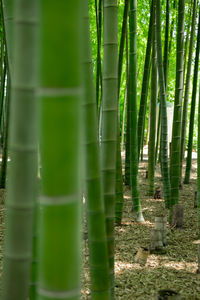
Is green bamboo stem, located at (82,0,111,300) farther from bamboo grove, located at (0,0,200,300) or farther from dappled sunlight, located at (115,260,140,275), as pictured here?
dappled sunlight, located at (115,260,140,275)

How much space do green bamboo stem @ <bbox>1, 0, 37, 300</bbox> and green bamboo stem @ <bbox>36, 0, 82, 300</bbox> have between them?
0.20 meters

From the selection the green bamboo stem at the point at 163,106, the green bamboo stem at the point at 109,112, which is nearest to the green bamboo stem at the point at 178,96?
the green bamboo stem at the point at 163,106

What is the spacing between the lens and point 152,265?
2.54 meters

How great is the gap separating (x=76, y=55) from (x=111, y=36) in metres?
0.78

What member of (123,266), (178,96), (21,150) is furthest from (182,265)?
(21,150)

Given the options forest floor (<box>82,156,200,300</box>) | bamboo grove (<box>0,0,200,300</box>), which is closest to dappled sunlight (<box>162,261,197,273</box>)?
forest floor (<box>82,156,200,300</box>)

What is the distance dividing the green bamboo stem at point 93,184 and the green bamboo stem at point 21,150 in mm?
260

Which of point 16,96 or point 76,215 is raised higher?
point 16,96

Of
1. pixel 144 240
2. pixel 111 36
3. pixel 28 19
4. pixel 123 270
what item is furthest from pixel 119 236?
pixel 28 19

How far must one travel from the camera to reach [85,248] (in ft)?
9.48

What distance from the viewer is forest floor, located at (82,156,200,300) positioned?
84.9 inches

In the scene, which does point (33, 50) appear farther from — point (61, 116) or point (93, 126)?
point (93, 126)

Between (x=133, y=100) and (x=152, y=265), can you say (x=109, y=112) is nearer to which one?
(x=152, y=265)

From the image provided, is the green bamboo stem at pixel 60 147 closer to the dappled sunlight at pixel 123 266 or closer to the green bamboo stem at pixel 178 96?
the dappled sunlight at pixel 123 266
